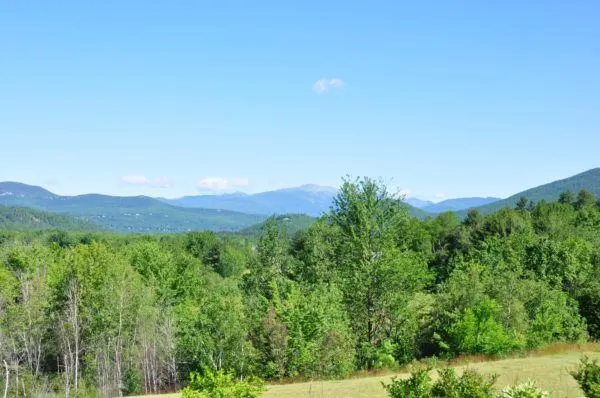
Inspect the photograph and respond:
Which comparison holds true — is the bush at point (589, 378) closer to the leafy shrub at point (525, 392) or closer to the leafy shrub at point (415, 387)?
the leafy shrub at point (525, 392)

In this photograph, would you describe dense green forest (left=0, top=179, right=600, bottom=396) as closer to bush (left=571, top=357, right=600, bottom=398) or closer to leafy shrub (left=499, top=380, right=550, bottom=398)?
bush (left=571, top=357, right=600, bottom=398)

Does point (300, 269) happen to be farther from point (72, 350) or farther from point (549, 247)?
point (549, 247)

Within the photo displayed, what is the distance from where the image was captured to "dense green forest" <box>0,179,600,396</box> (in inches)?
1416

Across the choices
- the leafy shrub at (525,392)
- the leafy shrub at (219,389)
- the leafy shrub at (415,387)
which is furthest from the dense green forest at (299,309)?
the leafy shrub at (525,392)

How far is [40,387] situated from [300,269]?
89.9 feet

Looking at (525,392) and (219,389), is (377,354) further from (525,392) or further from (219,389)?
(525,392)

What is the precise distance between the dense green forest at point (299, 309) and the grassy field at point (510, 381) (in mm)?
5958

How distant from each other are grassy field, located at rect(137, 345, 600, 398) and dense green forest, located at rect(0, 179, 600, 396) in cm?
596

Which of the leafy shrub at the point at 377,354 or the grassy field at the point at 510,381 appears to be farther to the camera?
the leafy shrub at the point at 377,354

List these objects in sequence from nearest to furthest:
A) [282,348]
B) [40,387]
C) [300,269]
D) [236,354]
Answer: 1. [282,348]
2. [236,354]
3. [40,387]
4. [300,269]

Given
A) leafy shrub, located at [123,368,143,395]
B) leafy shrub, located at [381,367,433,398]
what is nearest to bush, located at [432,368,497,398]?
leafy shrub, located at [381,367,433,398]

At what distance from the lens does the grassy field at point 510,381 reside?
2213 cm

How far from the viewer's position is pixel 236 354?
39.3m

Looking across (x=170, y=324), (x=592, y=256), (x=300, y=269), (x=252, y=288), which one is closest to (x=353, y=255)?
(x=300, y=269)
